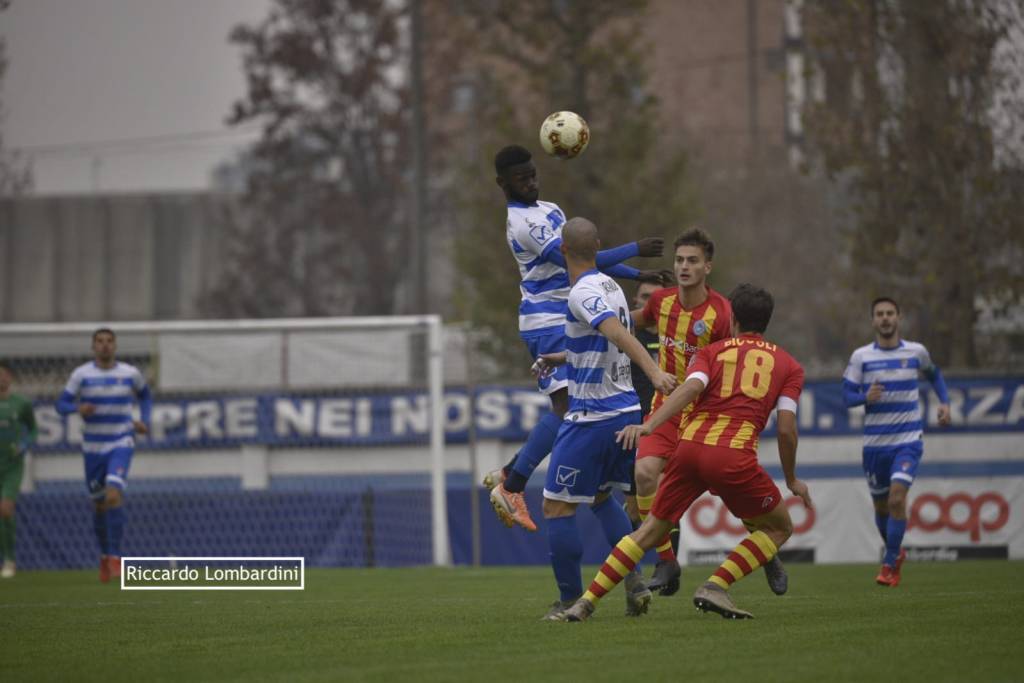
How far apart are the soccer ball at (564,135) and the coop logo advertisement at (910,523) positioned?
970 centimetres

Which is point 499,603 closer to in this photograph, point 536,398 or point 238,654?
point 238,654

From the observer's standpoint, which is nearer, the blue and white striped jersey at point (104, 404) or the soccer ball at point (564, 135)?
the soccer ball at point (564, 135)

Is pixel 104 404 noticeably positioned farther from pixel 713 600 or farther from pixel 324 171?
pixel 324 171

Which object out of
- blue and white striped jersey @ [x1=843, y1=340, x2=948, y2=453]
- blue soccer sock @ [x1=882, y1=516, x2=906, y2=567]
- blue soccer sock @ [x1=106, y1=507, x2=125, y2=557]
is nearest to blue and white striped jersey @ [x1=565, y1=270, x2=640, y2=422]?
blue soccer sock @ [x1=882, y1=516, x2=906, y2=567]

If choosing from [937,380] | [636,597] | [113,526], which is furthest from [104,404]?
[636,597]

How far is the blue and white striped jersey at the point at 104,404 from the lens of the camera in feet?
56.3

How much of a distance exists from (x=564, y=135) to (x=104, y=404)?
327 inches

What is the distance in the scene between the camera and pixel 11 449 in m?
18.4

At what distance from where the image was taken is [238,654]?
27.2ft

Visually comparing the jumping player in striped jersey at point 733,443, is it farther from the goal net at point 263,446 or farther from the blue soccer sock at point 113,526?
the goal net at point 263,446

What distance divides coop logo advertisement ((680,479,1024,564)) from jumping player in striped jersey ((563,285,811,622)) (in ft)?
34.4

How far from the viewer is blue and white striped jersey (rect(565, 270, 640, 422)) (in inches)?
373

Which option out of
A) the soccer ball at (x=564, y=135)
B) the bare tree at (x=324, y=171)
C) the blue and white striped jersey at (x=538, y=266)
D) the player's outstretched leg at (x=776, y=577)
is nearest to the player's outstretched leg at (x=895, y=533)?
the player's outstretched leg at (x=776, y=577)

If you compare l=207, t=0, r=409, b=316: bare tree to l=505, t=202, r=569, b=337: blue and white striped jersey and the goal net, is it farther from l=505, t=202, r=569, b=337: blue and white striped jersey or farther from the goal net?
l=505, t=202, r=569, b=337: blue and white striped jersey
